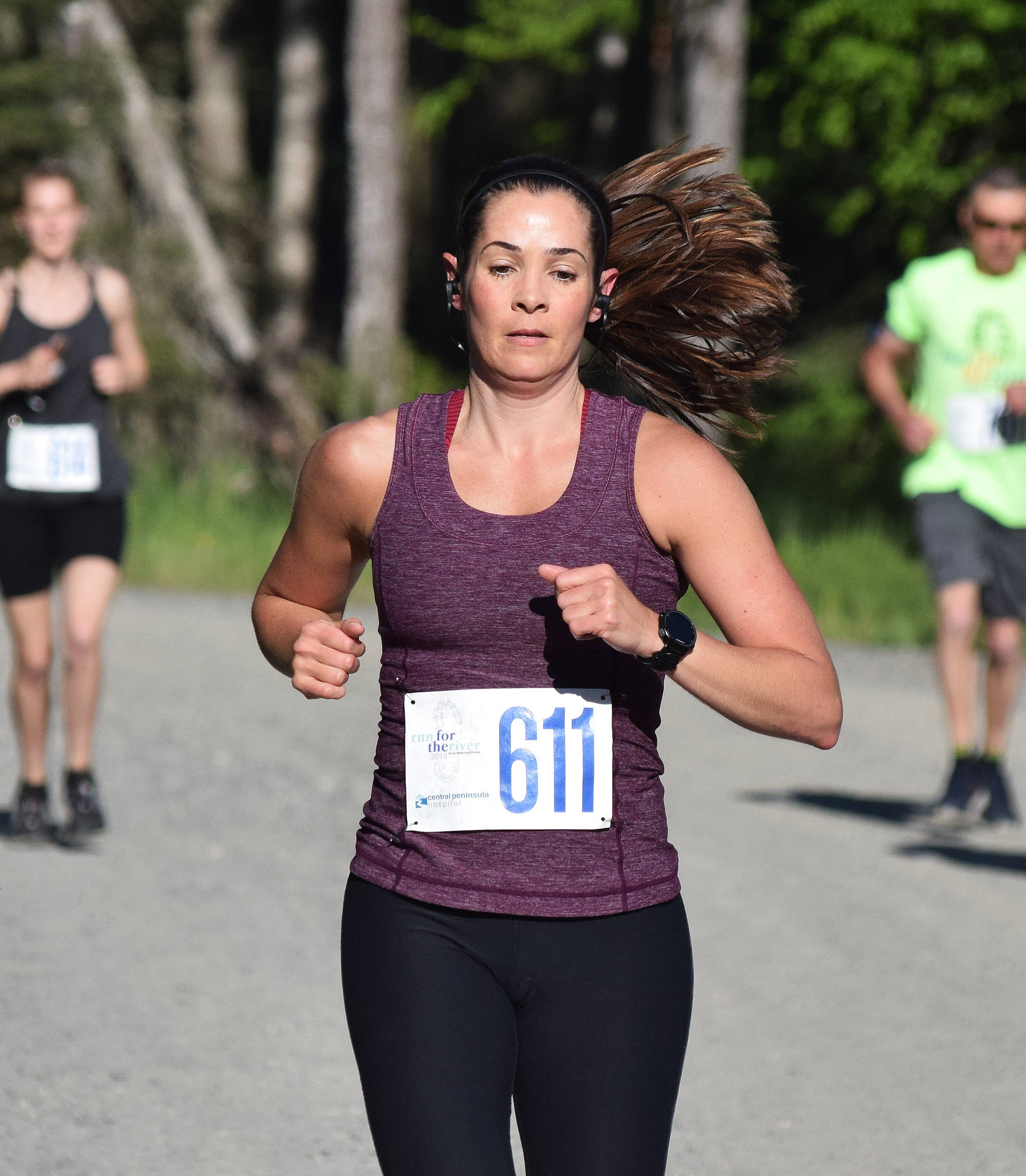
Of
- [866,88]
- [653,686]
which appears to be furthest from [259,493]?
[653,686]

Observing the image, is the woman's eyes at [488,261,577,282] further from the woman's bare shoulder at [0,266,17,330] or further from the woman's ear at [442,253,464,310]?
the woman's bare shoulder at [0,266,17,330]

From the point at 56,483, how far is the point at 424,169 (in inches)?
898

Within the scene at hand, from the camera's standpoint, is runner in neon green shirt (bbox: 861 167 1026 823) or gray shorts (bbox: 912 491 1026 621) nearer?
runner in neon green shirt (bbox: 861 167 1026 823)

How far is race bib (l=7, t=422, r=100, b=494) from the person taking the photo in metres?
6.45

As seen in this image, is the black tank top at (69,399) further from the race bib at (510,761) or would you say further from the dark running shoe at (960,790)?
the race bib at (510,761)

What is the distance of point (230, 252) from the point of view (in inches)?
1008

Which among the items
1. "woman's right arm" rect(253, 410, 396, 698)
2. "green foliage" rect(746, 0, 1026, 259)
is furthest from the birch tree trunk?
"woman's right arm" rect(253, 410, 396, 698)

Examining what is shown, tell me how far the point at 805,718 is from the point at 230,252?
23.5 m

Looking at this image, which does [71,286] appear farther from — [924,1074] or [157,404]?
[157,404]

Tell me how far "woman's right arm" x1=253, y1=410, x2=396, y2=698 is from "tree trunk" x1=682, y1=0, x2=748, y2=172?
1404cm

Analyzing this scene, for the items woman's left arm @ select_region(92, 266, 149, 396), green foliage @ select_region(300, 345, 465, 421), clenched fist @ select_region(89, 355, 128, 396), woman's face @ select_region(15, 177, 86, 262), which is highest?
green foliage @ select_region(300, 345, 465, 421)

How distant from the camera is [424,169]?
28625 millimetres

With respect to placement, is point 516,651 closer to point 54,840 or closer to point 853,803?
point 54,840

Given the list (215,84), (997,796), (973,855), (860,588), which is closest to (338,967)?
(973,855)
